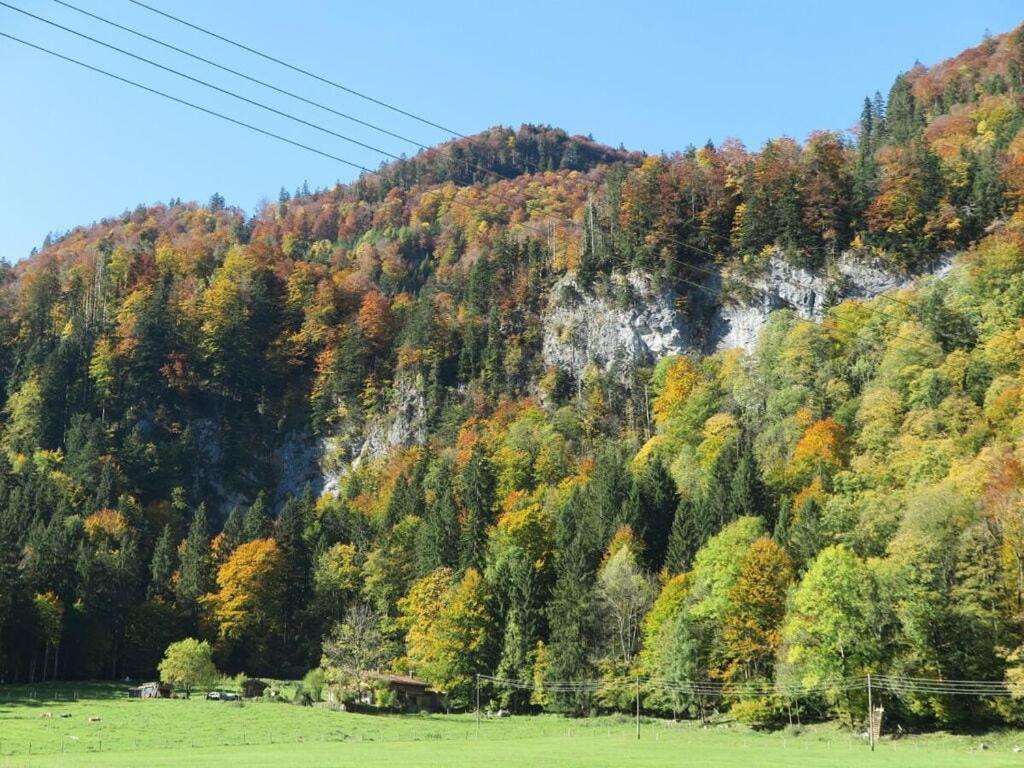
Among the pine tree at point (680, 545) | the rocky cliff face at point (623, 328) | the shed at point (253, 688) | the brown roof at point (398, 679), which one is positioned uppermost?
the rocky cliff face at point (623, 328)

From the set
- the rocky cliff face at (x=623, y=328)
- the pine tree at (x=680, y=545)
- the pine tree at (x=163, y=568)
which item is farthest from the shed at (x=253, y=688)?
the rocky cliff face at (x=623, y=328)

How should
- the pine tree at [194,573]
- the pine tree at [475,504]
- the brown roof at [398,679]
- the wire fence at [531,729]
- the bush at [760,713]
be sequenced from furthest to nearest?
the pine tree at [194,573]
the pine tree at [475,504]
the brown roof at [398,679]
the bush at [760,713]
the wire fence at [531,729]

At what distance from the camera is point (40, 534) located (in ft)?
340

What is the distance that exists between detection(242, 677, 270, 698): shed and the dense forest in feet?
22.5

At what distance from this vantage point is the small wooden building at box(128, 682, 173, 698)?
87375 mm

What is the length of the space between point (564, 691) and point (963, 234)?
6470 centimetres

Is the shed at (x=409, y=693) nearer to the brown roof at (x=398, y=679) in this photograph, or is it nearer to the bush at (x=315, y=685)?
the brown roof at (x=398, y=679)

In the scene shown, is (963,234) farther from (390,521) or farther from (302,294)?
(302,294)

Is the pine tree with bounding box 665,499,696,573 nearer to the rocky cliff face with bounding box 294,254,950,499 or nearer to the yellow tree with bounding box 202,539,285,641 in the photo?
the rocky cliff face with bounding box 294,254,950,499

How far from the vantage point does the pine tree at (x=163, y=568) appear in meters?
108

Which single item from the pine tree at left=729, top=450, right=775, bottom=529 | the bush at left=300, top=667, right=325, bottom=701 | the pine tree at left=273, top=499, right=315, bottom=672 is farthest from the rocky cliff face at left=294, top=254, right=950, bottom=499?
the bush at left=300, top=667, right=325, bottom=701

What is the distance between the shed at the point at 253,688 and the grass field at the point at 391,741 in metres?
7.33

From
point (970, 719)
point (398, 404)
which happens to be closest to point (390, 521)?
point (398, 404)

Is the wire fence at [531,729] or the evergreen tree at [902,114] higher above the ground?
the evergreen tree at [902,114]
